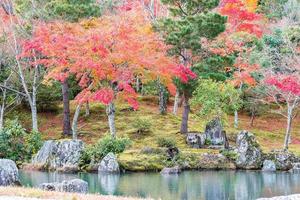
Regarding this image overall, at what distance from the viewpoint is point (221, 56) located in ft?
100

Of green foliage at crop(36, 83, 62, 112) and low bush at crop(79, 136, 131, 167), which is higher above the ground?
green foliage at crop(36, 83, 62, 112)

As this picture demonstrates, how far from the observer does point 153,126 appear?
34719 mm

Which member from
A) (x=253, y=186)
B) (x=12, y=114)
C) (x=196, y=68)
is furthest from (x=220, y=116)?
(x=12, y=114)

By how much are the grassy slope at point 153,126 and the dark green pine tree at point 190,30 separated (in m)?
2.60

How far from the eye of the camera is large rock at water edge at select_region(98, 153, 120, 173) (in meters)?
25.3

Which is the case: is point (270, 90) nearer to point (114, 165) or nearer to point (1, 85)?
point (114, 165)

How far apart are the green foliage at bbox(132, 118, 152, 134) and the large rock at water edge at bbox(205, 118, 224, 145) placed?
4.43m

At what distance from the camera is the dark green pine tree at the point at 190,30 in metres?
29.2

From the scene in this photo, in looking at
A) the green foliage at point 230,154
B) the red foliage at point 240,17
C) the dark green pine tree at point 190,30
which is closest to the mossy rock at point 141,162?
the green foliage at point 230,154

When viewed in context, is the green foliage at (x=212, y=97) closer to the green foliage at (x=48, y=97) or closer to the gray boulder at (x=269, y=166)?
the gray boulder at (x=269, y=166)

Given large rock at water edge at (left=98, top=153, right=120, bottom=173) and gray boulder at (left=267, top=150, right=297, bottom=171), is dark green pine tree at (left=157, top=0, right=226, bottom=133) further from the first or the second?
large rock at water edge at (left=98, top=153, right=120, bottom=173)

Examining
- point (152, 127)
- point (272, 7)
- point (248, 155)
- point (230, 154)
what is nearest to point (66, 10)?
point (152, 127)

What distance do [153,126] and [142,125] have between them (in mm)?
1724

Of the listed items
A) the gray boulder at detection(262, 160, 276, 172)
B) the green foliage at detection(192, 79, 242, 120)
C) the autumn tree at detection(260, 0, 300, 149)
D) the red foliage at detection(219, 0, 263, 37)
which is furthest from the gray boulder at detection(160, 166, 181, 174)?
the red foliage at detection(219, 0, 263, 37)
